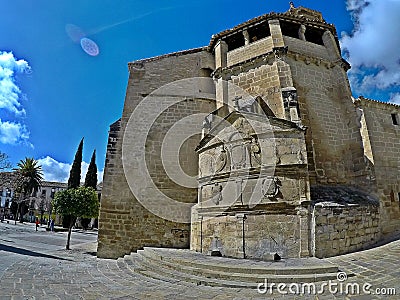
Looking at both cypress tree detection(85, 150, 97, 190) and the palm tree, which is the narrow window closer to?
cypress tree detection(85, 150, 97, 190)

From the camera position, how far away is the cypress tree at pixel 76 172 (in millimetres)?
26266

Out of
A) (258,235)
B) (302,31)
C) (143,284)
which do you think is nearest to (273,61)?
(302,31)

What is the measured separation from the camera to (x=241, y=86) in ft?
36.9

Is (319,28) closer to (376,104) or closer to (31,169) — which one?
(376,104)

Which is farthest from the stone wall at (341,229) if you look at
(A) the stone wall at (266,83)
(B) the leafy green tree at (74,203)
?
(B) the leafy green tree at (74,203)

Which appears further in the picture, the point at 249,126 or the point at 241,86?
the point at 241,86

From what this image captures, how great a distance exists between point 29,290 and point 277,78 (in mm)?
9913

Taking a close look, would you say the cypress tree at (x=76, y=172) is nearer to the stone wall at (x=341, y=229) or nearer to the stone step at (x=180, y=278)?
the stone step at (x=180, y=278)

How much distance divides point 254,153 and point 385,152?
18.9 feet

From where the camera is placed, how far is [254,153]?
23.5ft

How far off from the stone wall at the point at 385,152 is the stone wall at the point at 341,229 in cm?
114

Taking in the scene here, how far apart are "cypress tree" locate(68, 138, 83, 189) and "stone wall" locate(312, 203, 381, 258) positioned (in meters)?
25.6

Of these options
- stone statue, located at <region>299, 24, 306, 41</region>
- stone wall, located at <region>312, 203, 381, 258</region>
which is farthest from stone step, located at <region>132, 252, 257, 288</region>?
stone statue, located at <region>299, 24, 306, 41</region>

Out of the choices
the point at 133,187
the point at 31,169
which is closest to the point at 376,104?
the point at 133,187
